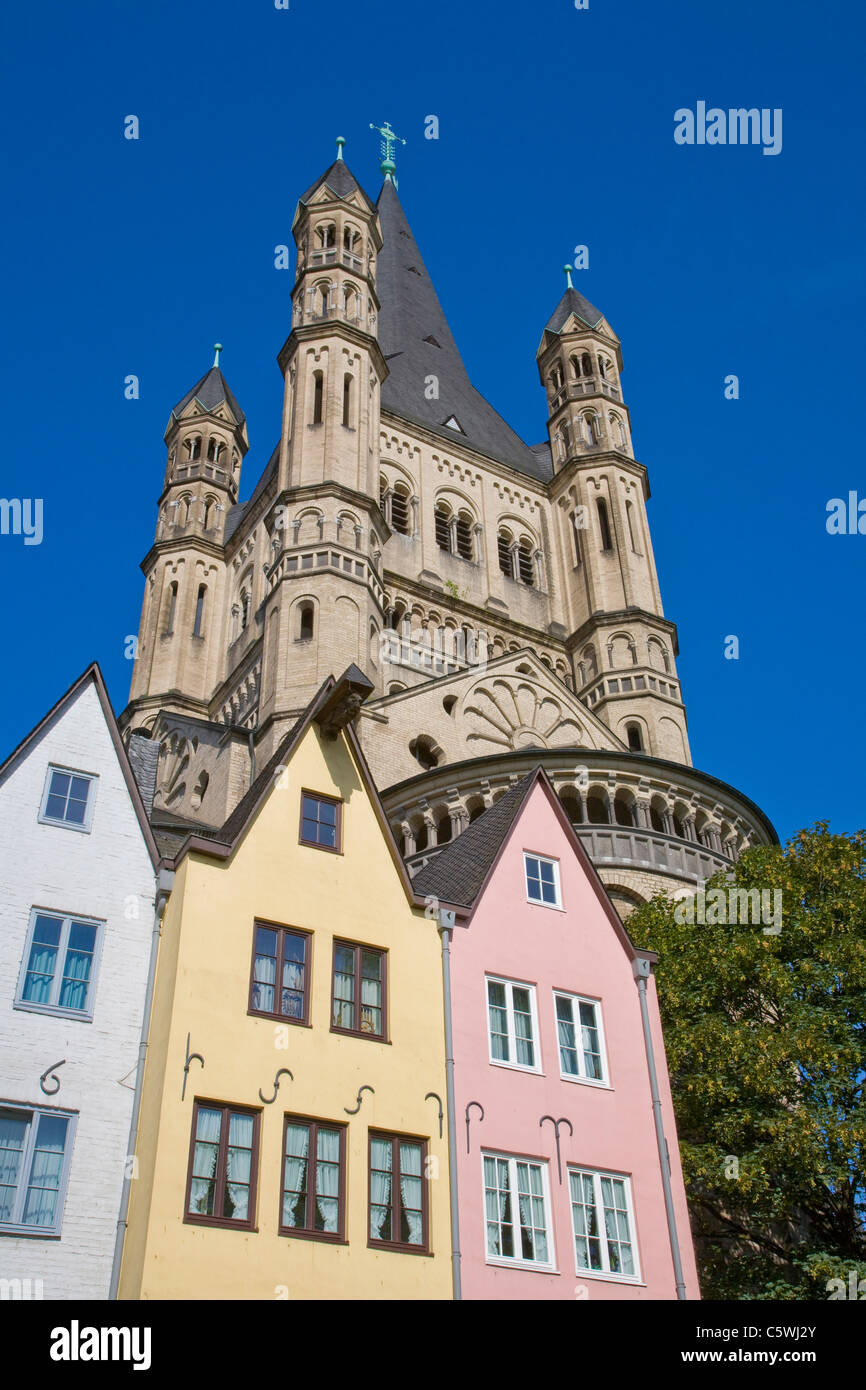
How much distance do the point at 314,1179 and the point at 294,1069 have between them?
53.7 inches

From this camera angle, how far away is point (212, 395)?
71875 millimetres

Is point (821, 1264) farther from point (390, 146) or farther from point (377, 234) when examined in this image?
point (390, 146)

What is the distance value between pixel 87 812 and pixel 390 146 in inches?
3628

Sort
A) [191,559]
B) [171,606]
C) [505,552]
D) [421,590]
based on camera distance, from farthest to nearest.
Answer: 1. [191,559]
2. [171,606]
3. [505,552]
4. [421,590]

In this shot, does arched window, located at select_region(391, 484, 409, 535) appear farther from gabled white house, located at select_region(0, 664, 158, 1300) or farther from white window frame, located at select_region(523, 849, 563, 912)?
gabled white house, located at select_region(0, 664, 158, 1300)

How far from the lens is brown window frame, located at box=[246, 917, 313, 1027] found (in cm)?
1753

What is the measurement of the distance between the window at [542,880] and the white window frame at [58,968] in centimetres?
678

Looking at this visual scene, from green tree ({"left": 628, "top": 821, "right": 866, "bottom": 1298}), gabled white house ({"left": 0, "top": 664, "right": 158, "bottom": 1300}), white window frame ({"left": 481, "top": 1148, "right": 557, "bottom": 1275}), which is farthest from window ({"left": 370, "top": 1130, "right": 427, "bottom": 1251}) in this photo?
green tree ({"left": 628, "top": 821, "right": 866, "bottom": 1298})

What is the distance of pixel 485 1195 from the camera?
17.7 meters

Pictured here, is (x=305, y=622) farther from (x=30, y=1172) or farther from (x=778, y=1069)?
(x=30, y=1172)

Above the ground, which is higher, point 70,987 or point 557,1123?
point 70,987

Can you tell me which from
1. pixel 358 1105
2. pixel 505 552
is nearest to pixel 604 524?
pixel 505 552

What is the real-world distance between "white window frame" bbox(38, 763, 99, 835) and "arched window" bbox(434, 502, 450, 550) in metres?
42.5

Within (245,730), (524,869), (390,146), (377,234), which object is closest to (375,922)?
(524,869)
